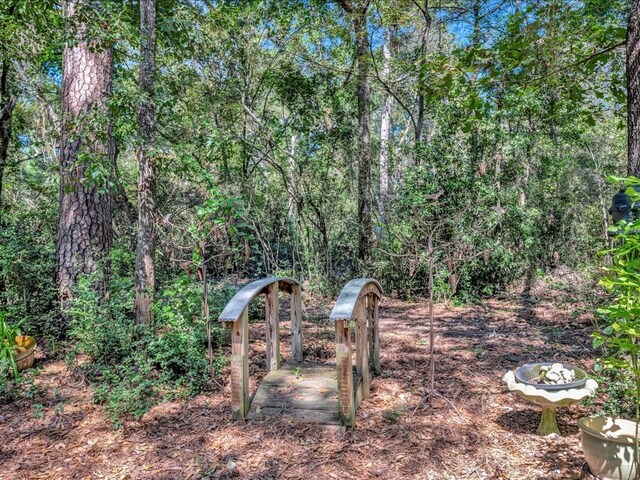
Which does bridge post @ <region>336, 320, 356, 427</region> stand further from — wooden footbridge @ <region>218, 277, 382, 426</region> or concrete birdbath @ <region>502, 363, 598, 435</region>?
concrete birdbath @ <region>502, 363, 598, 435</region>

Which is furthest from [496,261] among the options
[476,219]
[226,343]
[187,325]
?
[187,325]

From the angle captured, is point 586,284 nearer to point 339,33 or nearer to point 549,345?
point 549,345

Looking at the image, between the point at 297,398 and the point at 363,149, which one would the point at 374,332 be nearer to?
the point at 297,398

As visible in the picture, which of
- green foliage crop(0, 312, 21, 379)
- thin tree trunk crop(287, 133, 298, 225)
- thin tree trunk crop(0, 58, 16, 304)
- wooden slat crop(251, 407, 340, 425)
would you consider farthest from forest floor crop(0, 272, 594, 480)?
thin tree trunk crop(287, 133, 298, 225)

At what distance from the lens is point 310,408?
306 cm

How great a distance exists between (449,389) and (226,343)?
7.51 ft

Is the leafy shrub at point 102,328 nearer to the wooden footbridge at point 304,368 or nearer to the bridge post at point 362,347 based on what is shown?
the wooden footbridge at point 304,368

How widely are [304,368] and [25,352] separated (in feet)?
8.19

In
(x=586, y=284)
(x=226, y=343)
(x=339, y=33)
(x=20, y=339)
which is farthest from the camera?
(x=339, y=33)

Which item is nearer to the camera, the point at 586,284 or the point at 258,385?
the point at 258,385

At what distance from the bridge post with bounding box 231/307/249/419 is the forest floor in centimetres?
13

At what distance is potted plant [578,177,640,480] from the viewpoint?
6.10 ft

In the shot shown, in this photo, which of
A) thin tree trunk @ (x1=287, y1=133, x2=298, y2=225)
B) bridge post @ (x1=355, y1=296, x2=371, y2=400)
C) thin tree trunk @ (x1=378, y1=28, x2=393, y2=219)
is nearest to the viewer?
bridge post @ (x1=355, y1=296, x2=371, y2=400)

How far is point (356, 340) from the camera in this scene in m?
3.38
